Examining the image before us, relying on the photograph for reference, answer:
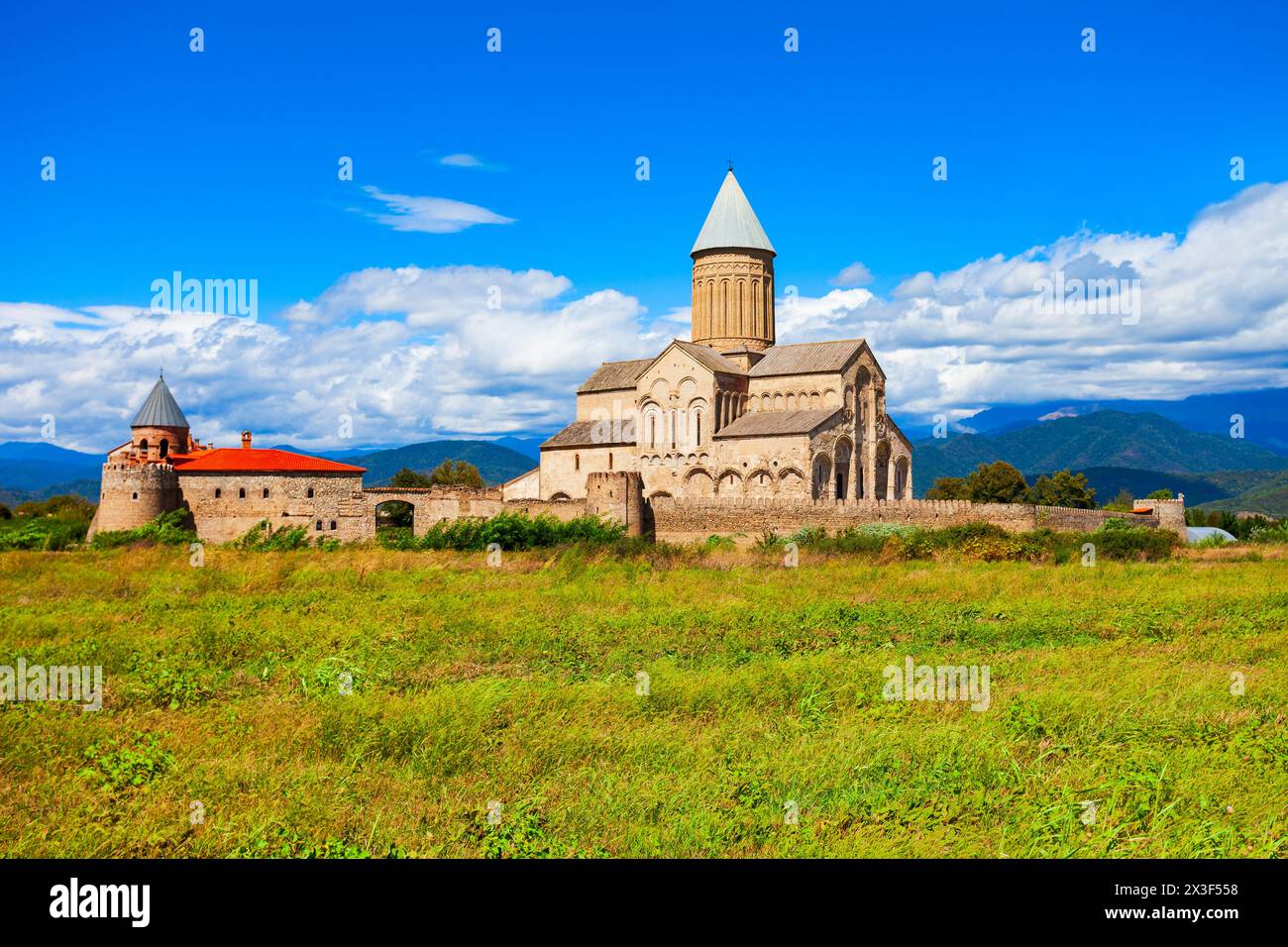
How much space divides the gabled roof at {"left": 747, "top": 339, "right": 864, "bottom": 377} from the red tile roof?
14970 millimetres

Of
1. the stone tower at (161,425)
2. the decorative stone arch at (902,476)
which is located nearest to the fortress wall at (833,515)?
the decorative stone arch at (902,476)

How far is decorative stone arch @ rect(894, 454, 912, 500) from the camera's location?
3891cm

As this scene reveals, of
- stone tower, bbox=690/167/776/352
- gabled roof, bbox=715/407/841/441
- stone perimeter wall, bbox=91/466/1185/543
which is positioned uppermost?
stone tower, bbox=690/167/776/352

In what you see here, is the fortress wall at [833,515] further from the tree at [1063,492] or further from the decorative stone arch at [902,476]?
the tree at [1063,492]

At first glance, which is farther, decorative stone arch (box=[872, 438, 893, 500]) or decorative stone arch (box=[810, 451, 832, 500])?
decorative stone arch (box=[872, 438, 893, 500])

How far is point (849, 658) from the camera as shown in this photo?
10.4 meters

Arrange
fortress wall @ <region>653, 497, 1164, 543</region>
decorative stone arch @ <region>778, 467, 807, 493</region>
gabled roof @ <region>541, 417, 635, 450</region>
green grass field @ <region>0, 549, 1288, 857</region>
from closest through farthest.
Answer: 1. green grass field @ <region>0, 549, 1288, 857</region>
2. fortress wall @ <region>653, 497, 1164, 543</region>
3. decorative stone arch @ <region>778, 467, 807, 493</region>
4. gabled roof @ <region>541, 417, 635, 450</region>

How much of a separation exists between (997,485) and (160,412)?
117 feet

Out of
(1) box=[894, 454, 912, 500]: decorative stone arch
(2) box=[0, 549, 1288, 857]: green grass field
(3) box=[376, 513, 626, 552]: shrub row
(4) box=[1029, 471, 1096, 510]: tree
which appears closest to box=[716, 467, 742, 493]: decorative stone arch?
(1) box=[894, 454, 912, 500]: decorative stone arch

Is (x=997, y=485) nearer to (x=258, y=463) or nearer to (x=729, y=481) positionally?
(x=729, y=481)

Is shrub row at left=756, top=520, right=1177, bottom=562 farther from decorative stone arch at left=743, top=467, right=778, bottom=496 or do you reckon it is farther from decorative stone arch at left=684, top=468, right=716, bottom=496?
decorative stone arch at left=684, top=468, right=716, bottom=496
